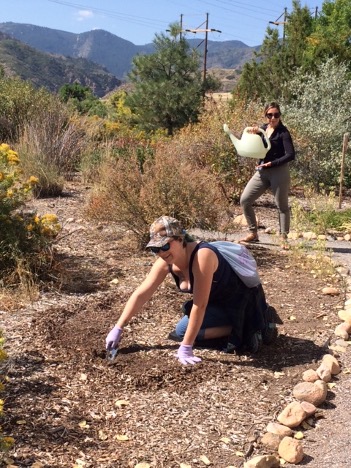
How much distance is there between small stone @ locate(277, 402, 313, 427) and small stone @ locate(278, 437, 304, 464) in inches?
8.6

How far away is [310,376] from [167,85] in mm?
17527

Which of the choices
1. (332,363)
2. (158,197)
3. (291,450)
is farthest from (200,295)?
(158,197)

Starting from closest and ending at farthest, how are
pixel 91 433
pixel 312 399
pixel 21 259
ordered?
pixel 91 433, pixel 312 399, pixel 21 259

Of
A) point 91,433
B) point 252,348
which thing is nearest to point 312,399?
point 252,348

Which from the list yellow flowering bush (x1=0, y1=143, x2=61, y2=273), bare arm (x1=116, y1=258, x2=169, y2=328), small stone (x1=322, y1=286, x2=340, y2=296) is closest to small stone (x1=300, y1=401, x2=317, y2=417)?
bare arm (x1=116, y1=258, x2=169, y2=328)

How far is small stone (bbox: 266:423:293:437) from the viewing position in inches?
115

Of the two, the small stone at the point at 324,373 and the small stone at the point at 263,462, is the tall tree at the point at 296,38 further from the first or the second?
the small stone at the point at 263,462

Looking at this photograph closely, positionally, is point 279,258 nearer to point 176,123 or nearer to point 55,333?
point 55,333

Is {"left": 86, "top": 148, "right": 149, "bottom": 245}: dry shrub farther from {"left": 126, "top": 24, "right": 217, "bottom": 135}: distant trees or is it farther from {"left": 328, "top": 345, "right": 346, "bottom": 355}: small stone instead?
{"left": 126, "top": 24, "right": 217, "bottom": 135}: distant trees

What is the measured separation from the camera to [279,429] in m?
2.94

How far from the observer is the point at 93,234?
252 inches

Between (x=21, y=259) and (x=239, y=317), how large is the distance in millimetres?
1758

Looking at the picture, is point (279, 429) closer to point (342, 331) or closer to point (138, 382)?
point (138, 382)

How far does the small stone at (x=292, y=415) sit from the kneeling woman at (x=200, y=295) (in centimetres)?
69
